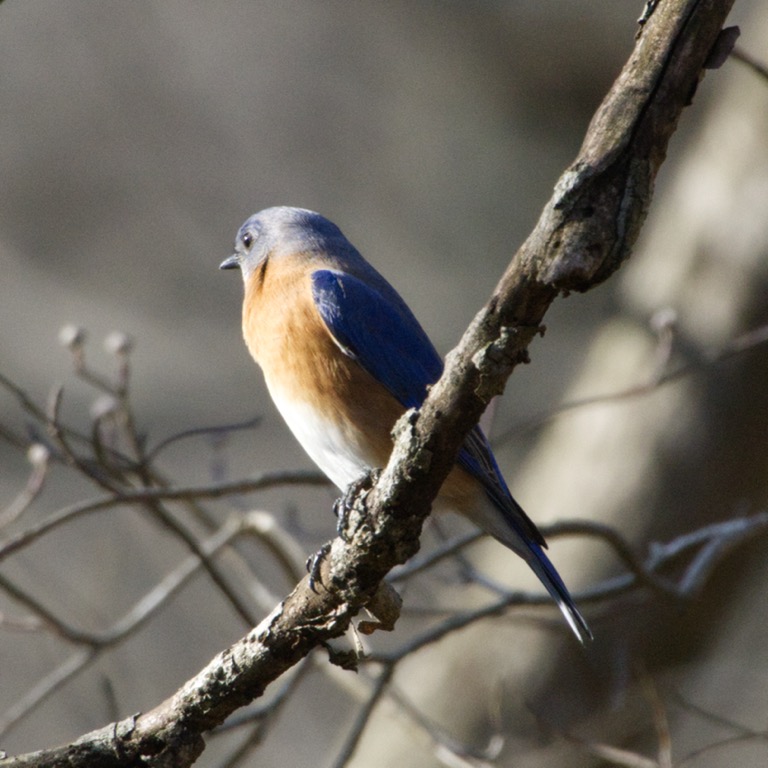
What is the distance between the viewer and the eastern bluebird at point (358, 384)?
320cm

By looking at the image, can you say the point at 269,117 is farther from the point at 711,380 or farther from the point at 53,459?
the point at 53,459

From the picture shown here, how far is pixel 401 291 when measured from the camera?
30.7 ft

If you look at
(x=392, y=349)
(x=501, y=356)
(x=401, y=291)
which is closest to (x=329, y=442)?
(x=392, y=349)

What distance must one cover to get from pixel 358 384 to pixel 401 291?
20.2 feet

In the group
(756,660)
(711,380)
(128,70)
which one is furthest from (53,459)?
(128,70)

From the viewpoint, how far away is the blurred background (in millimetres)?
5953

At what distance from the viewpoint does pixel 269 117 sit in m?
9.33

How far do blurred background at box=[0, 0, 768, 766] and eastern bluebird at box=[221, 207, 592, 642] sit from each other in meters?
1.65

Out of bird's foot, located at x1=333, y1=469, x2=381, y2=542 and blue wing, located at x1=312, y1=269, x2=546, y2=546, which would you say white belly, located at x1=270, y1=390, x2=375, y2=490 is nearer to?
blue wing, located at x1=312, y1=269, x2=546, y2=546

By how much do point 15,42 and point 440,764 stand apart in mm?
6245

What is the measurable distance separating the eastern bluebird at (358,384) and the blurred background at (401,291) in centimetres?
165

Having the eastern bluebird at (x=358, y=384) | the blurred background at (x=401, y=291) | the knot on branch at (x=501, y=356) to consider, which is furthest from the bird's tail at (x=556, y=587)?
the blurred background at (x=401, y=291)

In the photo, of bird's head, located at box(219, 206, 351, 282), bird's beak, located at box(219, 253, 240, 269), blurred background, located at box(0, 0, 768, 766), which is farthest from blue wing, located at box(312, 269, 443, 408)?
blurred background, located at box(0, 0, 768, 766)

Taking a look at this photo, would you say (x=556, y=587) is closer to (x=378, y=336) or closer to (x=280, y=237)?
(x=378, y=336)
